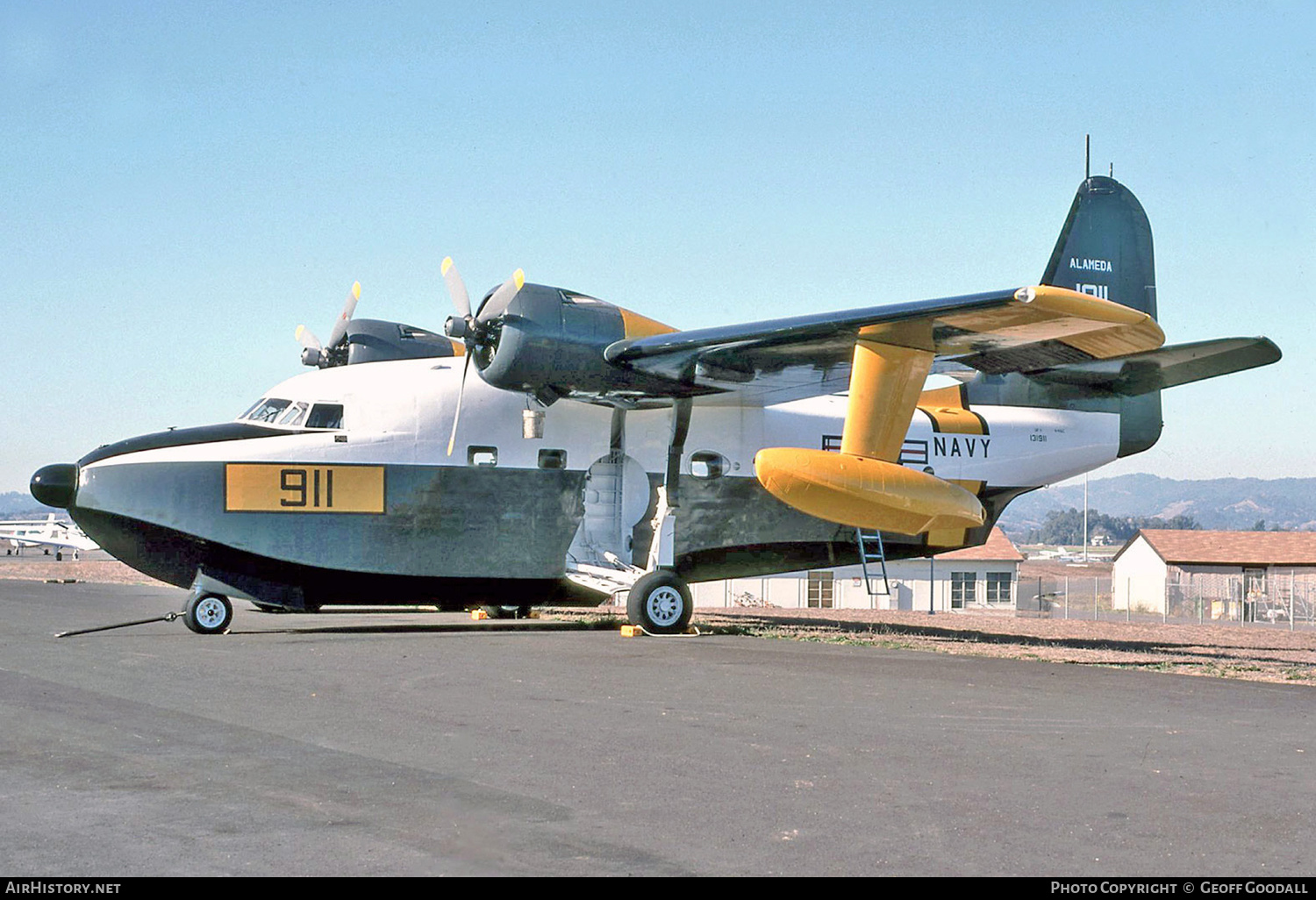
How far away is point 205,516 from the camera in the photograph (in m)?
17.5

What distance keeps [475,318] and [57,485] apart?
6.47 m

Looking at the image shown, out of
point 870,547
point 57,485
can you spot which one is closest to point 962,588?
point 870,547

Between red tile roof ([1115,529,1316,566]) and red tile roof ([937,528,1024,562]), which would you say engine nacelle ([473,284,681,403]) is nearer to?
red tile roof ([937,528,1024,562])

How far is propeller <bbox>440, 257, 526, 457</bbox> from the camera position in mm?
17359

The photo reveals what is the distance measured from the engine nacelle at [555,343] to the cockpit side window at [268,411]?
3.35m

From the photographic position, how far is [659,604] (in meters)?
18.5

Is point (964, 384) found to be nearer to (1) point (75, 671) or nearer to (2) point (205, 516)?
(2) point (205, 516)

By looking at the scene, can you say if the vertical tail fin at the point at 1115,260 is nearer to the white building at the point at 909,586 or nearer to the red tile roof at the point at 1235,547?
the white building at the point at 909,586

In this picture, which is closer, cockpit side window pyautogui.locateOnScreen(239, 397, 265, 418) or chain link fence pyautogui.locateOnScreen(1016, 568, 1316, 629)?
cockpit side window pyautogui.locateOnScreen(239, 397, 265, 418)

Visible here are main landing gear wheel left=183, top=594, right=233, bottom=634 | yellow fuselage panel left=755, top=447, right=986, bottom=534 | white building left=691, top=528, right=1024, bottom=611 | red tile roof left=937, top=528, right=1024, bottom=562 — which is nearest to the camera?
yellow fuselage panel left=755, top=447, right=986, bottom=534

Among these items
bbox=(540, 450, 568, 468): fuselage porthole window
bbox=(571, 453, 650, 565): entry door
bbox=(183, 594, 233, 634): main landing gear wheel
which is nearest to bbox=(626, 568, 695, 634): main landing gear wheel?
bbox=(571, 453, 650, 565): entry door

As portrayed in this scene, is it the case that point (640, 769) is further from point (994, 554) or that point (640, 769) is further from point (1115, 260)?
point (994, 554)

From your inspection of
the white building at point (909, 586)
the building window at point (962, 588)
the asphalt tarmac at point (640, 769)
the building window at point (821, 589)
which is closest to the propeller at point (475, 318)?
the asphalt tarmac at point (640, 769)

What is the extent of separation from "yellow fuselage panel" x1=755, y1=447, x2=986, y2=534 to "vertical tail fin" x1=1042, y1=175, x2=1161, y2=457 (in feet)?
25.9
